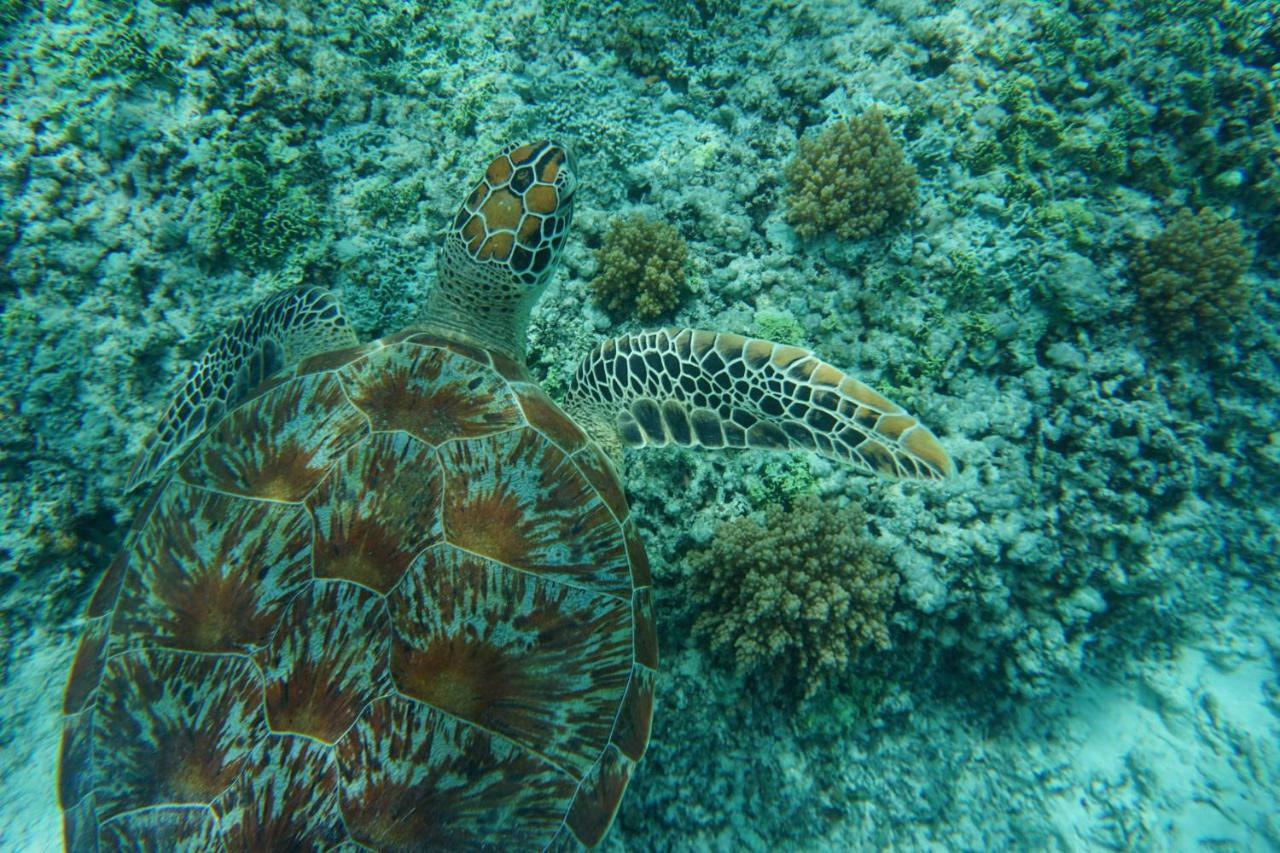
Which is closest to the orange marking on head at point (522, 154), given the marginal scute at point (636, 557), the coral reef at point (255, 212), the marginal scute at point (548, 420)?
the marginal scute at point (548, 420)

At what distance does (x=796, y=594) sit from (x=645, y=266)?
1586 millimetres

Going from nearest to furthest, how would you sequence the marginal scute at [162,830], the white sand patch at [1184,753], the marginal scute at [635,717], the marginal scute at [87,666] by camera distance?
1. the marginal scute at [162,830]
2. the marginal scute at [87,666]
3. the marginal scute at [635,717]
4. the white sand patch at [1184,753]

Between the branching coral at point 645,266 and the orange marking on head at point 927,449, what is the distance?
1217 mm

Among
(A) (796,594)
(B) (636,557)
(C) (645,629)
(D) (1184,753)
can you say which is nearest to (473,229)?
(B) (636,557)

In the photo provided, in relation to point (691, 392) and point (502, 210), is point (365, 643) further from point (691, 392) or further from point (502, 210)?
point (502, 210)

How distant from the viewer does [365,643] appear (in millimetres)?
1256

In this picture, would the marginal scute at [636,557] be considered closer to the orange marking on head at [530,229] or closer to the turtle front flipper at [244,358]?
the orange marking on head at [530,229]

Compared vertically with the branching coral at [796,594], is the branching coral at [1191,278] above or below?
above

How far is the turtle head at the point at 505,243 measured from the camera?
2018 mm

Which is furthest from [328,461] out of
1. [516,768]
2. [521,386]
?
[516,768]

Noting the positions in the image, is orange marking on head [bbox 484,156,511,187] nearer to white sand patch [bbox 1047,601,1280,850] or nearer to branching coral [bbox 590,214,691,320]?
branching coral [bbox 590,214,691,320]

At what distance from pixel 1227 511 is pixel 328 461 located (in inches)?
147

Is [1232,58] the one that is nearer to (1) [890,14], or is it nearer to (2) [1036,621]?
(1) [890,14]

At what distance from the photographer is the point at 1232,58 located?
2559 mm
